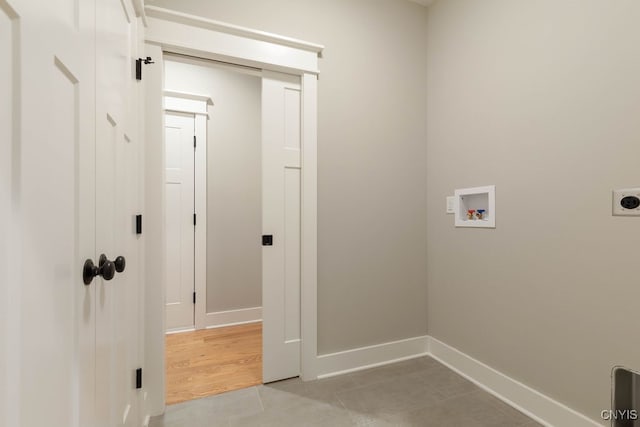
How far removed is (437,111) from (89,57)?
2.24m

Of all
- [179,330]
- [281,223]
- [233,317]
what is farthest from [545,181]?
[179,330]

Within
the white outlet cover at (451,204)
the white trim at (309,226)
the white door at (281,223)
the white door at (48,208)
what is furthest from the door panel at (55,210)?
the white outlet cover at (451,204)

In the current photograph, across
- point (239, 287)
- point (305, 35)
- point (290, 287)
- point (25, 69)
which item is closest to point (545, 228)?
point (290, 287)

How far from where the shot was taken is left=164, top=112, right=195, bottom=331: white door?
115 inches

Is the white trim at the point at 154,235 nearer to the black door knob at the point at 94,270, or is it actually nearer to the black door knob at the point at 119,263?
the black door knob at the point at 119,263

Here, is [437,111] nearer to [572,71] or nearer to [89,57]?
[572,71]

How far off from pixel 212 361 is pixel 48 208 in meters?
2.12

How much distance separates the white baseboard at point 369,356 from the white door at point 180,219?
1624mm

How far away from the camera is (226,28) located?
180 centimetres

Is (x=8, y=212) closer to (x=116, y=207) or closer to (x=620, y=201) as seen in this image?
(x=116, y=207)

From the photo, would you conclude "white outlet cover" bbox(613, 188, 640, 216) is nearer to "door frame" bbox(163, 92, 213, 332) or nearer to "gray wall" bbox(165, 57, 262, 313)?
"gray wall" bbox(165, 57, 262, 313)

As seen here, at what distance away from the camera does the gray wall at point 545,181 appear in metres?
1.34

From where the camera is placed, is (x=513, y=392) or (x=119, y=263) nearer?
(x=119, y=263)

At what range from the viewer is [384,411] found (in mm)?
1710
